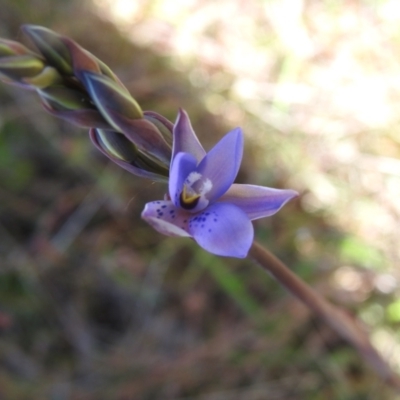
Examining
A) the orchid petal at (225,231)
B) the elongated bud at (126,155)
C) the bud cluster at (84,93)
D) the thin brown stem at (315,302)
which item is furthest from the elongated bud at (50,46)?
the thin brown stem at (315,302)

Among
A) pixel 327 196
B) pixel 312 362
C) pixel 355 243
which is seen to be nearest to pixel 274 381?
pixel 312 362

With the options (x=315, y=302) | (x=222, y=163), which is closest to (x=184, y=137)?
(x=222, y=163)

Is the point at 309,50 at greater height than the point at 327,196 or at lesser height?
greater

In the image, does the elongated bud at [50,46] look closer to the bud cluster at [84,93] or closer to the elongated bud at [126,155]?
the bud cluster at [84,93]

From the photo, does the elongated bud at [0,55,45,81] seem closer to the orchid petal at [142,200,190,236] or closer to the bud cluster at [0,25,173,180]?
the bud cluster at [0,25,173,180]

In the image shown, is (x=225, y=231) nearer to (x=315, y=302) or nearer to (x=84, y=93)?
(x=84, y=93)

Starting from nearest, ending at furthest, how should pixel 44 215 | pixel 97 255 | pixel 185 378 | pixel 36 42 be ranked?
pixel 36 42
pixel 185 378
pixel 97 255
pixel 44 215

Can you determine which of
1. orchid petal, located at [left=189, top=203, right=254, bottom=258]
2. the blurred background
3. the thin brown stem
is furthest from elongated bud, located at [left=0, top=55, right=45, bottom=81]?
the blurred background

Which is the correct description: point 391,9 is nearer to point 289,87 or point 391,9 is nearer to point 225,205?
point 289,87
